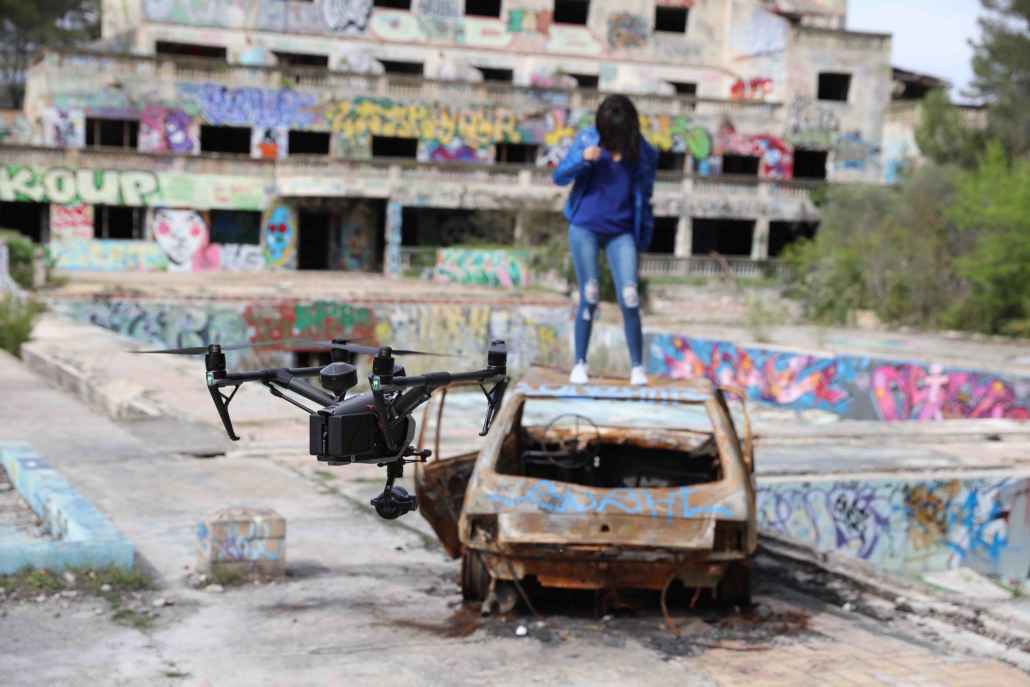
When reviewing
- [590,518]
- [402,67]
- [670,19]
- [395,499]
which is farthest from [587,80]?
[395,499]

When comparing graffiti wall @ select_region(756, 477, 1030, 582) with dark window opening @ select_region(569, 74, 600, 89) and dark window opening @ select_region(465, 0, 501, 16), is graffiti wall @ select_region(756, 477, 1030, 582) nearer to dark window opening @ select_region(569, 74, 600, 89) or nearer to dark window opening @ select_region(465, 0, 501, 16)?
dark window opening @ select_region(569, 74, 600, 89)

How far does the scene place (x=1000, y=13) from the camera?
48.3 m

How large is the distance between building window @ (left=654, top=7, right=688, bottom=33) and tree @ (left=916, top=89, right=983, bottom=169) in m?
12.7

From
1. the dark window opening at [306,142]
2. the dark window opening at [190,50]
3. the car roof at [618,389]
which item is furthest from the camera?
the dark window opening at [190,50]

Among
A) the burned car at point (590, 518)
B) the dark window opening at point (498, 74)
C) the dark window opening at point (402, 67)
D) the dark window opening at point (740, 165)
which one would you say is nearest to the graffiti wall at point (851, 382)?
the burned car at point (590, 518)

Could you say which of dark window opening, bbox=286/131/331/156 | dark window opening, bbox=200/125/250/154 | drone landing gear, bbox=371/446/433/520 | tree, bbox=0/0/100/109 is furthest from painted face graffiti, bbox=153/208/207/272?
drone landing gear, bbox=371/446/433/520

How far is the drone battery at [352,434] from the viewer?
324 centimetres

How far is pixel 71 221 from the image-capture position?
3956 centimetres

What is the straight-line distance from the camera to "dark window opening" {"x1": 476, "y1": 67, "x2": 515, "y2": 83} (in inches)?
2013

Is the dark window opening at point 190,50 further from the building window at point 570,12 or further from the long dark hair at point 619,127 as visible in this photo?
the long dark hair at point 619,127

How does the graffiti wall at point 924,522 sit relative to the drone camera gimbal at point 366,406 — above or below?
below

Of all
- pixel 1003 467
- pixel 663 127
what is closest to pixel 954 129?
pixel 663 127

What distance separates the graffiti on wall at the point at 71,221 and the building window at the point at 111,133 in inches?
135

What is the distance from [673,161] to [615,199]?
41938 millimetres
